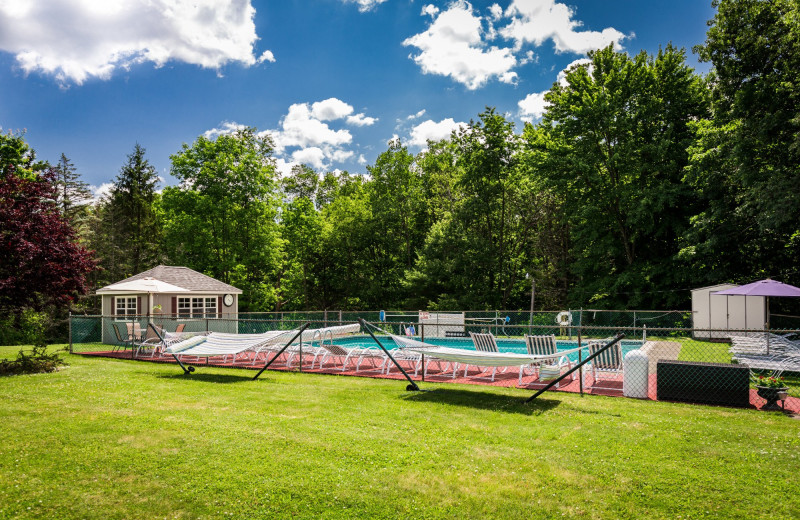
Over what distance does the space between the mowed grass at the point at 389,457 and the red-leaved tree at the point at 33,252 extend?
4.34m

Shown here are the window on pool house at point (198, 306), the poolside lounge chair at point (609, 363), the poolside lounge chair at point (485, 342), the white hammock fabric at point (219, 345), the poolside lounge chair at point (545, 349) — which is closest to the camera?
the poolside lounge chair at point (545, 349)

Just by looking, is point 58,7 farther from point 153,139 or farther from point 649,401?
point 153,139

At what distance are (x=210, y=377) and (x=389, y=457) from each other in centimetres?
737

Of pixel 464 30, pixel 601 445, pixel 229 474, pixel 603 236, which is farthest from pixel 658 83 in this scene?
pixel 229 474

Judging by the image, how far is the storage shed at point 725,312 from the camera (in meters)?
19.8

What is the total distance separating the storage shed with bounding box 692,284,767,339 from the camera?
1978 cm

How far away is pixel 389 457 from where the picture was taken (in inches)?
207

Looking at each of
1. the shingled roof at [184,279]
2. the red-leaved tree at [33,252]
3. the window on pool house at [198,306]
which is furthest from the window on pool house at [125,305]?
the red-leaved tree at [33,252]

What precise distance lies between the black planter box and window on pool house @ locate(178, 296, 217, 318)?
20.7 meters

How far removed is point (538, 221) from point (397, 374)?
992 inches

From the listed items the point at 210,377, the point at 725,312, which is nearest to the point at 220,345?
the point at 210,377

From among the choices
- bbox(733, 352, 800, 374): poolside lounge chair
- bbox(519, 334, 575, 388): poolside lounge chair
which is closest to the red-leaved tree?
bbox(519, 334, 575, 388): poolside lounge chair

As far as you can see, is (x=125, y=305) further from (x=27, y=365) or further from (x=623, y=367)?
(x=623, y=367)

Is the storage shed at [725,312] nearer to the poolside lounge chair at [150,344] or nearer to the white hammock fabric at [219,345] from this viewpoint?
the white hammock fabric at [219,345]
